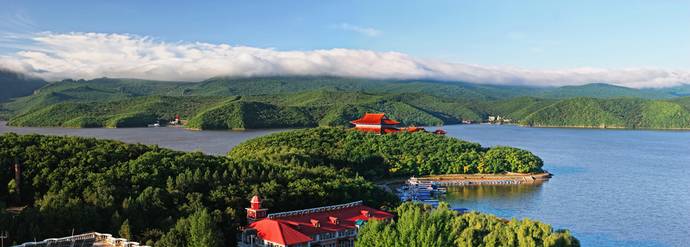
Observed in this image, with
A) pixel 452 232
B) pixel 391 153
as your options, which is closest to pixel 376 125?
pixel 391 153

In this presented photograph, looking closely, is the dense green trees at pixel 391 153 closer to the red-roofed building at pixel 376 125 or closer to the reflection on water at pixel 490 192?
the red-roofed building at pixel 376 125

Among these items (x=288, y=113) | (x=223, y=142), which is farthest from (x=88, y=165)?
(x=288, y=113)

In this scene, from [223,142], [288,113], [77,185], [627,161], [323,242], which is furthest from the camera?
[288,113]

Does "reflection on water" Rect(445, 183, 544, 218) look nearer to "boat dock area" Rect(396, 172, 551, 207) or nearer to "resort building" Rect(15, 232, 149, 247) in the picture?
"boat dock area" Rect(396, 172, 551, 207)

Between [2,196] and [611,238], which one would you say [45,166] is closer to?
[2,196]

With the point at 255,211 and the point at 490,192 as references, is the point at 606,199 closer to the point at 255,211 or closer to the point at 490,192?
the point at 490,192

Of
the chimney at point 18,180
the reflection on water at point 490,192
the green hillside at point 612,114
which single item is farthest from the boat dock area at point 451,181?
the green hillside at point 612,114
